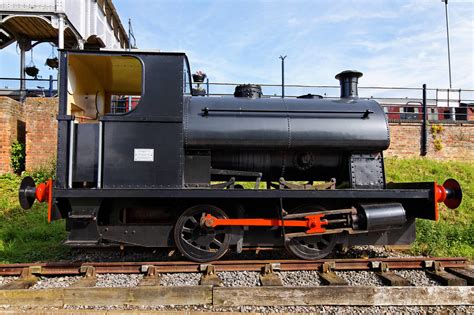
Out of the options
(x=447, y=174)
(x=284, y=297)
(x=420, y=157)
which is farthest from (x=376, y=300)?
(x=420, y=157)

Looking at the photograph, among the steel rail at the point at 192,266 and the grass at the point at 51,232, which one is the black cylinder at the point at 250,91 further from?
the grass at the point at 51,232

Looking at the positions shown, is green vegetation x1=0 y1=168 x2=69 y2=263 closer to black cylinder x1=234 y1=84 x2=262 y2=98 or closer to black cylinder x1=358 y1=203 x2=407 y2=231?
black cylinder x1=234 y1=84 x2=262 y2=98

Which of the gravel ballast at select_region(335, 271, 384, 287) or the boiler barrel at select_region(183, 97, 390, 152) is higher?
the boiler barrel at select_region(183, 97, 390, 152)

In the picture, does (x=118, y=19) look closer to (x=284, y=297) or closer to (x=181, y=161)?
(x=181, y=161)

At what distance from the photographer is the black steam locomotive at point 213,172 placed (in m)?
4.42

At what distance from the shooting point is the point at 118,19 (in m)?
17.6

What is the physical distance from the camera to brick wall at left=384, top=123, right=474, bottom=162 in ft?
39.6

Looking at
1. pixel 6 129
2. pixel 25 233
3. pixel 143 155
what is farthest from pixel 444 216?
pixel 6 129

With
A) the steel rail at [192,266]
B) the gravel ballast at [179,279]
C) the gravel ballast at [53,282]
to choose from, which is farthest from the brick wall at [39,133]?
the gravel ballast at [179,279]

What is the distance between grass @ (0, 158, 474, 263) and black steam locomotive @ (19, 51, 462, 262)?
1.63m

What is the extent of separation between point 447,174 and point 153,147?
9.70 meters

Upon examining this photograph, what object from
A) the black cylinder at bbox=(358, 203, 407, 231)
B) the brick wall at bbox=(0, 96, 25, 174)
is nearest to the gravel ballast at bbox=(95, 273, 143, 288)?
the black cylinder at bbox=(358, 203, 407, 231)

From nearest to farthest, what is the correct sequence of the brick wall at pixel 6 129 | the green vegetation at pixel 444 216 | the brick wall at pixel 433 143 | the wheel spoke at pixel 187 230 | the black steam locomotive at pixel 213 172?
1. the black steam locomotive at pixel 213 172
2. the wheel spoke at pixel 187 230
3. the green vegetation at pixel 444 216
4. the brick wall at pixel 6 129
5. the brick wall at pixel 433 143

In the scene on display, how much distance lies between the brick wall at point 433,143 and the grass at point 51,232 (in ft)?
6.33
